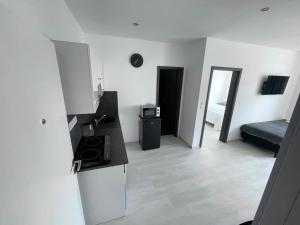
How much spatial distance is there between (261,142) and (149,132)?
10.1 feet

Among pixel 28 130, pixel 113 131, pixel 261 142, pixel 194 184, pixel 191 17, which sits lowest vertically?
pixel 194 184

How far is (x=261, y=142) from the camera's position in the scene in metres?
3.53

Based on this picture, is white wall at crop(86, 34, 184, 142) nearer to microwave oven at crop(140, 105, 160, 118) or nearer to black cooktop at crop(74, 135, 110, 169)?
microwave oven at crop(140, 105, 160, 118)

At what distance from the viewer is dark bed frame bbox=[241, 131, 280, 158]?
3273mm

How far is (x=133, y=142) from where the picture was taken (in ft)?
12.1

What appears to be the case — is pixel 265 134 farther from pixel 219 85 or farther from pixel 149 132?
pixel 149 132

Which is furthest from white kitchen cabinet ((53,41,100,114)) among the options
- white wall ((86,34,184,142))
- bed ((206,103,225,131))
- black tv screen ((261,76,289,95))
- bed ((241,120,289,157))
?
black tv screen ((261,76,289,95))

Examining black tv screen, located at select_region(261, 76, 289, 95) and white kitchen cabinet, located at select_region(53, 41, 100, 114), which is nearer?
white kitchen cabinet, located at select_region(53, 41, 100, 114)

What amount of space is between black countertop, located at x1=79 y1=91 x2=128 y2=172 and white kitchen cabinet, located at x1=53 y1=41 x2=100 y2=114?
0.66m

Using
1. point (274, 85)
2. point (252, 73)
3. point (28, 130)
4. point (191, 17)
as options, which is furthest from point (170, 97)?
point (28, 130)

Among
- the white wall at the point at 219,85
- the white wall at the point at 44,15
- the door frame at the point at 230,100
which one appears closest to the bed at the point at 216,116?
the white wall at the point at 219,85

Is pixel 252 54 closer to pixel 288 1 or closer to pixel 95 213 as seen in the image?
pixel 288 1

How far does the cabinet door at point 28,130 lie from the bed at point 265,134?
4.34 metres

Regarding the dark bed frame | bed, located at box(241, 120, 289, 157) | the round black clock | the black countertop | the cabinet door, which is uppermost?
the round black clock
